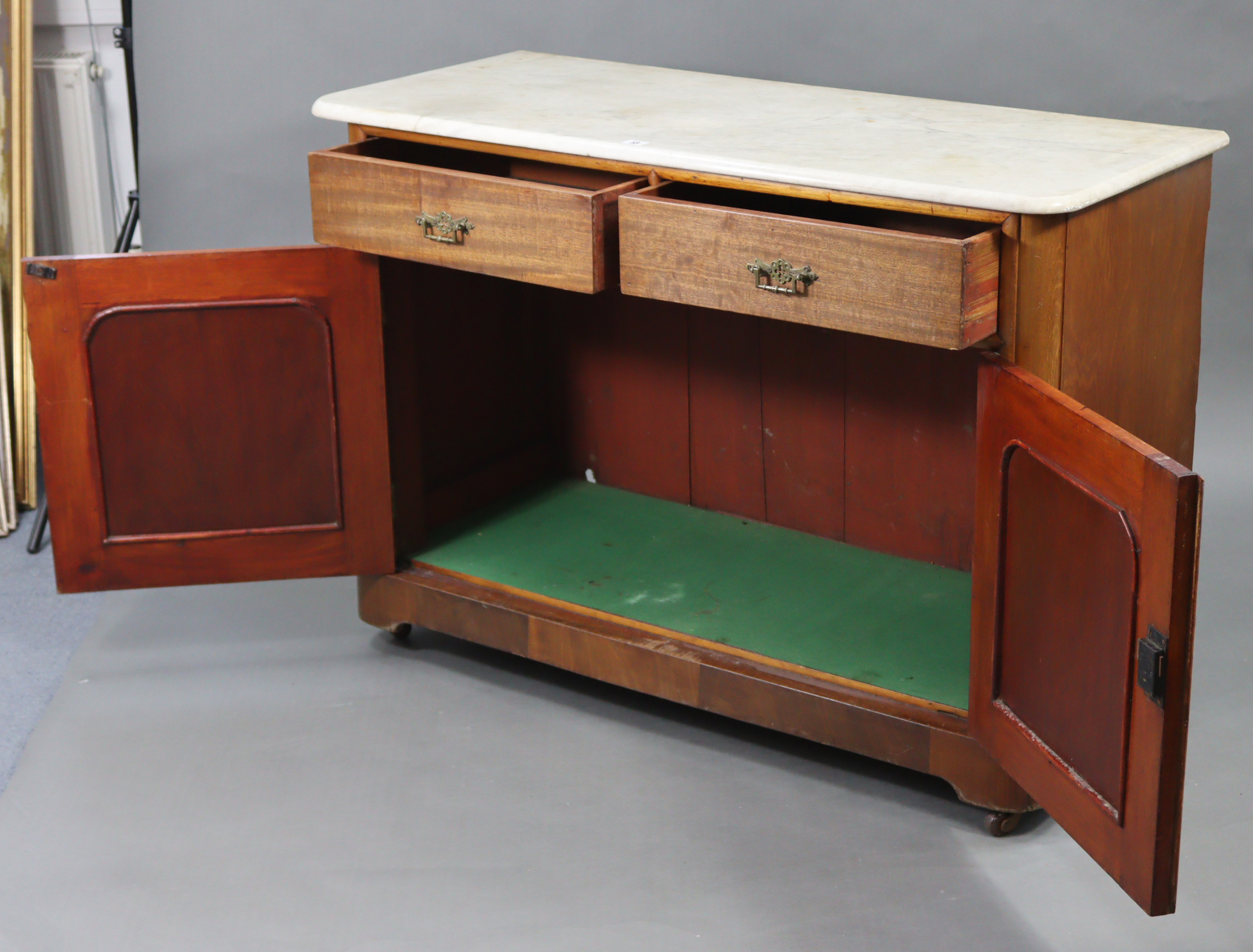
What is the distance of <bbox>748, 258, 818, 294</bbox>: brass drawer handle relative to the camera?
7.19 ft

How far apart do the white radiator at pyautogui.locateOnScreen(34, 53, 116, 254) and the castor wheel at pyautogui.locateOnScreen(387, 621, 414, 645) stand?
150 cm

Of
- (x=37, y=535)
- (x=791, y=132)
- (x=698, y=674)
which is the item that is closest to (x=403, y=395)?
(x=698, y=674)

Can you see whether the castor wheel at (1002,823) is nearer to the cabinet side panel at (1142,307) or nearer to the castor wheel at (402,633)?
the cabinet side panel at (1142,307)

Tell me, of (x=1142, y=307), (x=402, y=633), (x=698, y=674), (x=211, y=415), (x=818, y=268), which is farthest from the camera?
(x=402, y=633)

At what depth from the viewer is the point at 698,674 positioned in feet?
8.67

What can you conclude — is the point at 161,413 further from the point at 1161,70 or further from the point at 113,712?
the point at 1161,70

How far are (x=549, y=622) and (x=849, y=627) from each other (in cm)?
50

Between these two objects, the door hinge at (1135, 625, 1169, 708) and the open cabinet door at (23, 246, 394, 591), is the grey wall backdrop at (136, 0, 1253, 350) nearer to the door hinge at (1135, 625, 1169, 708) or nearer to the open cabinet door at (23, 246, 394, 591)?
the open cabinet door at (23, 246, 394, 591)

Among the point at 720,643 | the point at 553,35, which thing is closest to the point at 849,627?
the point at 720,643

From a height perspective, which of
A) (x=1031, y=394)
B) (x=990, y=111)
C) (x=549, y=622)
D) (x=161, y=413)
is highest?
(x=990, y=111)

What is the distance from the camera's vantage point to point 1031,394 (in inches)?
81.9

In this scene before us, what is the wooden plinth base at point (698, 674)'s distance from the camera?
2432 mm

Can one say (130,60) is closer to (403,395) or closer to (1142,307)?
(403,395)

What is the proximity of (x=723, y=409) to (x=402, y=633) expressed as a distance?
735mm
